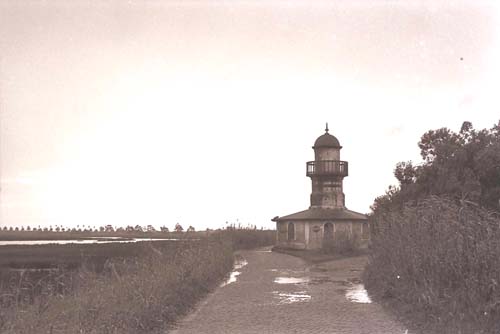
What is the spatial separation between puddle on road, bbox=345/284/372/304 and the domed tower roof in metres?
21.6

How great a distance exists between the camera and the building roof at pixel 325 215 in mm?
38375

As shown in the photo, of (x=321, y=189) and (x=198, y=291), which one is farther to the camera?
(x=321, y=189)

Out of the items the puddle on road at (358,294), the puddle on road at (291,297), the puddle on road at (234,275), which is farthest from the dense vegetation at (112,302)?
the puddle on road at (358,294)

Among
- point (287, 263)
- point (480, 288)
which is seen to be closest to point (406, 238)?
point (480, 288)

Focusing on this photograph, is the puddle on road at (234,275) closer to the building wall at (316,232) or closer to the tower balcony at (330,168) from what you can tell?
the building wall at (316,232)

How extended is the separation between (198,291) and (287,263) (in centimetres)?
1297

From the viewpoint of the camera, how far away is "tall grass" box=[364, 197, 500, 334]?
11211mm

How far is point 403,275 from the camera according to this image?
50.2 ft

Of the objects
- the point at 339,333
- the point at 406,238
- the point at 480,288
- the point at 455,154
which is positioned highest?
the point at 455,154

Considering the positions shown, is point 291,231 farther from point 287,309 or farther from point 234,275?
point 287,309

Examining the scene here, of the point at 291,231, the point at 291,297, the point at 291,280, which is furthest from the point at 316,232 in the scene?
the point at 291,297

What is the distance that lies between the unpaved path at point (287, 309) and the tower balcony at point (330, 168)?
58.1ft

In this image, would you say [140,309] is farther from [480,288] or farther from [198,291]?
[480,288]

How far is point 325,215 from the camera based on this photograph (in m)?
38.5
